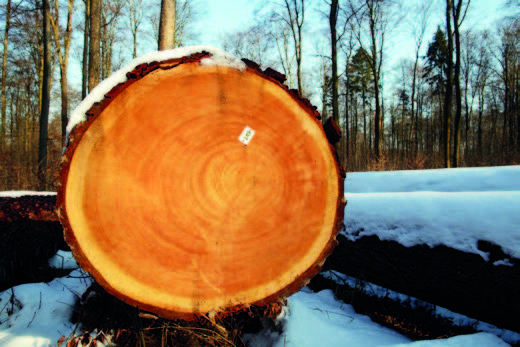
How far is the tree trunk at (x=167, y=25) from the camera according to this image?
12.5ft

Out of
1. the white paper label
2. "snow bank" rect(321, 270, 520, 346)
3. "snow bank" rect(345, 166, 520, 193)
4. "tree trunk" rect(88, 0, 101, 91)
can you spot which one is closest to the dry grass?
the white paper label

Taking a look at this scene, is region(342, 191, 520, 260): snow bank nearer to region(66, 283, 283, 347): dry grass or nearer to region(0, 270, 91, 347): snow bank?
region(66, 283, 283, 347): dry grass

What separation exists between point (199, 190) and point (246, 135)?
284 millimetres

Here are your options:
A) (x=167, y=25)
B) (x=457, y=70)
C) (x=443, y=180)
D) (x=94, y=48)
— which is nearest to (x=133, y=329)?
(x=443, y=180)

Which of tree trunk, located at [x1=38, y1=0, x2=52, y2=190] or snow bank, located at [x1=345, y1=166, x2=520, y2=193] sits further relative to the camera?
Answer: tree trunk, located at [x1=38, y1=0, x2=52, y2=190]

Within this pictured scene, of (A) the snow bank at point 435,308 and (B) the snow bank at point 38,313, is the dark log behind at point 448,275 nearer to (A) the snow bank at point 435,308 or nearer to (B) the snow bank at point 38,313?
(A) the snow bank at point 435,308

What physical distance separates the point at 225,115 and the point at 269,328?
1.06 meters

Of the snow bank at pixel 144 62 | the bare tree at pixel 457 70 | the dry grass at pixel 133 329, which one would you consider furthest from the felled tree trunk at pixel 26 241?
the bare tree at pixel 457 70

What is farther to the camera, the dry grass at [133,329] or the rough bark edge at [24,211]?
the rough bark edge at [24,211]

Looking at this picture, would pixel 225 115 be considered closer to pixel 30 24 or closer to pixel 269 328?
pixel 269 328

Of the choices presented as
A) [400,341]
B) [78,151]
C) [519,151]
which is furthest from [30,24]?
[519,151]

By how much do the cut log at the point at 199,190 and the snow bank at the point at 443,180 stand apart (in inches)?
73.7

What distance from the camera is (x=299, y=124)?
4.14 feet

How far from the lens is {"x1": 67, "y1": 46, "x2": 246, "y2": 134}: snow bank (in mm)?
1100
